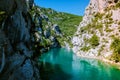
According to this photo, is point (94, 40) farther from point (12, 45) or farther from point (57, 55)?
point (12, 45)

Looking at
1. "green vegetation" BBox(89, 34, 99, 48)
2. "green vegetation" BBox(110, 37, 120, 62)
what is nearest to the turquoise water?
"green vegetation" BBox(110, 37, 120, 62)

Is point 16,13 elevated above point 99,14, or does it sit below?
below

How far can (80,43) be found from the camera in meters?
161

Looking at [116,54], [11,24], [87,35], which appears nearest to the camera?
[11,24]

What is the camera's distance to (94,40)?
141 m

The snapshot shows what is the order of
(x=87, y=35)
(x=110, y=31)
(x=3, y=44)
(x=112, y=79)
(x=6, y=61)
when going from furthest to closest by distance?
(x=87, y=35)
(x=110, y=31)
(x=112, y=79)
(x=6, y=61)
(x=3, y=44)

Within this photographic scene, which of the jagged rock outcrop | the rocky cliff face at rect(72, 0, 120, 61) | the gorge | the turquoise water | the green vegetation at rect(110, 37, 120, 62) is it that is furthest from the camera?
the rocky cliff face at rect(72, 0, 120, 61)

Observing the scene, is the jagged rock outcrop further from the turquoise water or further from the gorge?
the turquoise water

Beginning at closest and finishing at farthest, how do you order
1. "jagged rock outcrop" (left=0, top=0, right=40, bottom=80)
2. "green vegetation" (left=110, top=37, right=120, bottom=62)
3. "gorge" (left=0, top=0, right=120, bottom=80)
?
"jagged rock outcrop" (left=0, top=0, right=40, bottom=80)
"gorge" (left=0, top=0, right=120, bottom=80)
"green vegetation" (left=110, top=37, right=120, bottom=62)

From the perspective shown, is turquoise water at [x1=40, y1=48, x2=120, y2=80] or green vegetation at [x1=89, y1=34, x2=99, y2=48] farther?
green vegetation at [x1=89, y1=34, x2=99, y2=48]

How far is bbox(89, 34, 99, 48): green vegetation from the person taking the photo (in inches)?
5443

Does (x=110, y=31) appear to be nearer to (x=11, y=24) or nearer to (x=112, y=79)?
(x=112, y=79)

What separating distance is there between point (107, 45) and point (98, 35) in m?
17.1

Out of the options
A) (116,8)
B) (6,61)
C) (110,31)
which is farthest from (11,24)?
(116,8)
